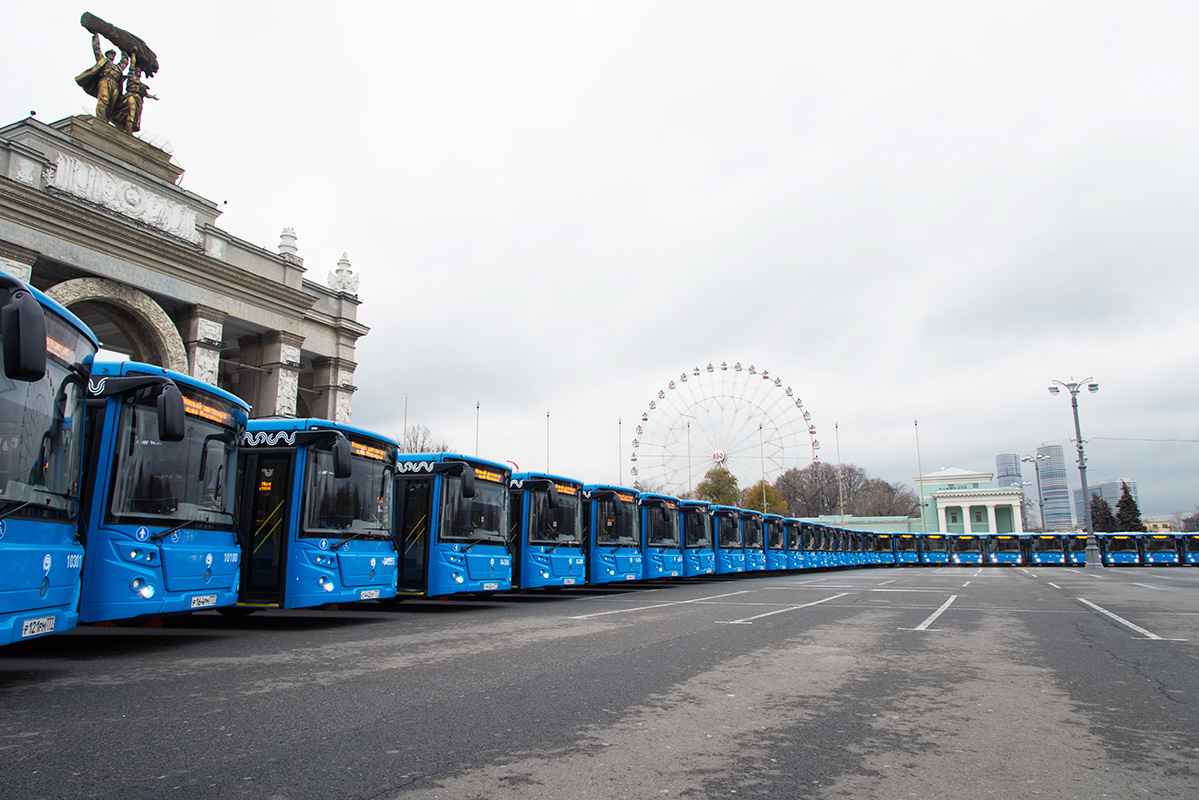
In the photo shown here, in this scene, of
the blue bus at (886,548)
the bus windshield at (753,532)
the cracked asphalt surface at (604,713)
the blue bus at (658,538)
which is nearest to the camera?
the cracked asphalt surface at (604,713)

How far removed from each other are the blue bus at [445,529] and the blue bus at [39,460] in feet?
22.9

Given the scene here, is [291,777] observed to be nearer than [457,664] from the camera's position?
Yes

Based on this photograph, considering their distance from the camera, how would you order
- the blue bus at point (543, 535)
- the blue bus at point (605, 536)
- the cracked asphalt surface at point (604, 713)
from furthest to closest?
the blue bus at point (605, 536) < the blue bus at point (543, 535) < the cracked asphalt surface at point (604, 713)

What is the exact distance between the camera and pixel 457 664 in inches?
288

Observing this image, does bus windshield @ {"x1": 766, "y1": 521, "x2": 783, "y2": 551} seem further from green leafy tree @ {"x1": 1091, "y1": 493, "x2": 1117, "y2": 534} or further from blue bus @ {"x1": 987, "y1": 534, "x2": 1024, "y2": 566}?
green leafy tree @ {"x1": 1091, "y1": 493, "x2": 1117, "y2": 534}

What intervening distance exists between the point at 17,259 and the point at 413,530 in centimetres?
1902

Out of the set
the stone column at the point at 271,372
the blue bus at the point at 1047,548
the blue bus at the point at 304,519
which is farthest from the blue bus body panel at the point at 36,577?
the blue bus at the point at 1047,548

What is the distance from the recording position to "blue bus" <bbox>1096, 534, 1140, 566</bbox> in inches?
2096

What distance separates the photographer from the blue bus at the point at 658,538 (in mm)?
22141

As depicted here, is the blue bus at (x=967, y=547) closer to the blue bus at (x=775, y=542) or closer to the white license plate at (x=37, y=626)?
the blue bus at (x=775, y=542)

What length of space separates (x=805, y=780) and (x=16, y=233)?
1145 inches

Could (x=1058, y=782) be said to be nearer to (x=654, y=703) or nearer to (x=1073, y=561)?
(x=654, y=703)

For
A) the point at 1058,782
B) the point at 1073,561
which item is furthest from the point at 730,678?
the point at 1073,561

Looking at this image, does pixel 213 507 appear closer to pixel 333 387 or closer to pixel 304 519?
pixel 304 519
